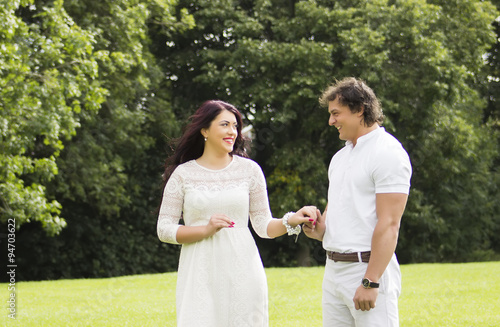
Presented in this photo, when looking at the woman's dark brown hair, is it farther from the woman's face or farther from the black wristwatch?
the black wristwatch

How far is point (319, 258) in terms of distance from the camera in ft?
83.8

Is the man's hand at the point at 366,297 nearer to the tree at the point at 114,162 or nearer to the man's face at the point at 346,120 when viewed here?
the man's face at the point at 346,120

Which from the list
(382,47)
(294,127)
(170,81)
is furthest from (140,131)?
(382,47)

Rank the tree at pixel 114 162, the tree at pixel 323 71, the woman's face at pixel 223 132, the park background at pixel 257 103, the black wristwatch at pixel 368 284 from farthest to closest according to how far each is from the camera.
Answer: the tree at pixel 323 71, the park background at pixel 257 103, the tree at pixel 114 162, the woman's face at pixel 223 132, the black wristwatch at pixel 368 284

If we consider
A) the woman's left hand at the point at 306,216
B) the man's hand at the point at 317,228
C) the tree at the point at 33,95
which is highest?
the tree at the point at 33,95

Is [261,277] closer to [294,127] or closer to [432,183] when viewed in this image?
[294,127]

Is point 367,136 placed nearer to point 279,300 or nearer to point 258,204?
point 258,204

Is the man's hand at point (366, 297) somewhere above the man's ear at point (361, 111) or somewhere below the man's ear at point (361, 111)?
below

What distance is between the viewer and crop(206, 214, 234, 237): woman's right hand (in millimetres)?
4203

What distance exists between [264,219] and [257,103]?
17.7 metres

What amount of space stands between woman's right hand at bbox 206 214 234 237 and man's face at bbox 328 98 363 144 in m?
0.89

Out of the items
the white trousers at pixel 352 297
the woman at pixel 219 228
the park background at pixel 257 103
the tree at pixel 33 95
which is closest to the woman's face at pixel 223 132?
the woman at pixel 219 228

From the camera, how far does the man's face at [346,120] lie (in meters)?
3.93

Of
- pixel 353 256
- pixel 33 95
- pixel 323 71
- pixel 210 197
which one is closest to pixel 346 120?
pixel 353 256
